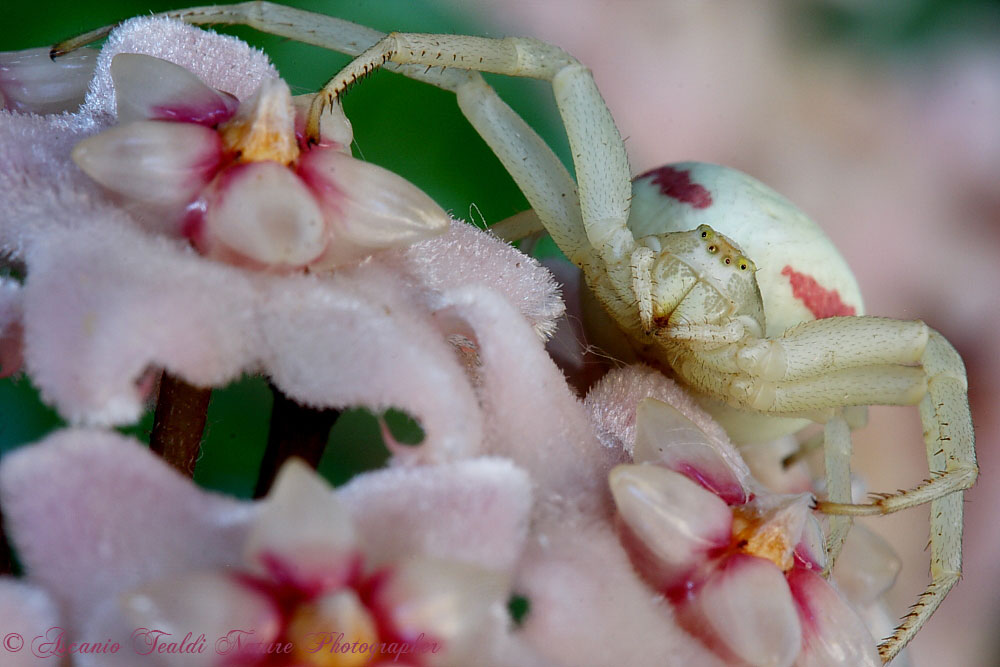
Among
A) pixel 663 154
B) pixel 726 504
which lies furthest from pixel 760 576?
pixel 663 154

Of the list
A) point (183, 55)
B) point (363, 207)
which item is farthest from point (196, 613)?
point (183, 55)

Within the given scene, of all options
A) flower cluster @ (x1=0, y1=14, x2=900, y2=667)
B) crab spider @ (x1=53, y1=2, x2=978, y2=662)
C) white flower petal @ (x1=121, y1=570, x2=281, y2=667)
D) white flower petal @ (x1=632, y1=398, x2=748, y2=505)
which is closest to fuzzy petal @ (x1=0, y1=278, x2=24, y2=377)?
flower cluster @ (x1=0, y1=14, x2=900, y2=667)

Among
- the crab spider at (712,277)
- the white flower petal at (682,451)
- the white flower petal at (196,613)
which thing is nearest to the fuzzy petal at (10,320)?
the white flower petal at (196,613)

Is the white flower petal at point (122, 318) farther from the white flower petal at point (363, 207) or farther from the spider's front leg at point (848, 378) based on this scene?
the spider's front leg at point (848, 378)

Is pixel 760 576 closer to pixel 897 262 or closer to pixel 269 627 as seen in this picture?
pixel 269 627

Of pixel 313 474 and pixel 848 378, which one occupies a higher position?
pixel 313 474

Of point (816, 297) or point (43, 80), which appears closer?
point (43, 80)

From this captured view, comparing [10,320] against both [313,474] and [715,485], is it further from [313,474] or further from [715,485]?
[715,485]
